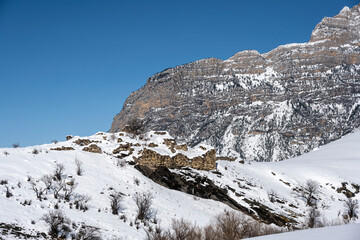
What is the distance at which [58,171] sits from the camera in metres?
30.2

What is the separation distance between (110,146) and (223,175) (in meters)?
18.9

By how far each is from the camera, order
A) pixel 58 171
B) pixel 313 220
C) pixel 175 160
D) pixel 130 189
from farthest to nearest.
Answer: pixel 175 160 < pixel 313 220 < pixel 130 189 < pixel 58 171

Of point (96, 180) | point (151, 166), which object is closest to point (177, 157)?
point (151, 166)

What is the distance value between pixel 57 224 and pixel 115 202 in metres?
7.73

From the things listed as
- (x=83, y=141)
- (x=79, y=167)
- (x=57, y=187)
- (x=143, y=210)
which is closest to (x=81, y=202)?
(x=57, y=187)

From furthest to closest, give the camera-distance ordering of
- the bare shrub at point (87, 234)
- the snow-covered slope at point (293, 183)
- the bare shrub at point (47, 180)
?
the snow-covered slope at point (293, 183) < the bare shrub at point (47, 180) < the bare shrub at point (87, 234)

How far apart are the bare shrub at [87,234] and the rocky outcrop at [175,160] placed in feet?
69.0

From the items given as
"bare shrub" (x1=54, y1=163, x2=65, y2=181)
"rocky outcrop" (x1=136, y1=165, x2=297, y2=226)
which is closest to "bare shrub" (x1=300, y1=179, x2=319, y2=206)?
"rocky outcrop" (x1=136, y1=165, x2=297, y2=226)

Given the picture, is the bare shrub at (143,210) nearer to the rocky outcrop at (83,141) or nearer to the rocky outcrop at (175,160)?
the rocky outcrop at (175,160)

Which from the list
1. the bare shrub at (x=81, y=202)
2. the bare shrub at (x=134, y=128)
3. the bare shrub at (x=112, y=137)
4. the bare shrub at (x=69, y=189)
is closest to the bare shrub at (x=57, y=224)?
the bare shrub at (x=81, y=202)

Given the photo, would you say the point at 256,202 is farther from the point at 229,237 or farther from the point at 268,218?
the point at 229,237

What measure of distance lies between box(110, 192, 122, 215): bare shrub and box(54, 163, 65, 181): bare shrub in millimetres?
4889

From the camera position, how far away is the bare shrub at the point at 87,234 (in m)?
19.4

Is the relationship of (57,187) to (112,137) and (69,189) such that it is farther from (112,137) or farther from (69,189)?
(112,137)
